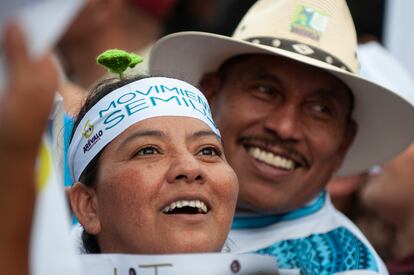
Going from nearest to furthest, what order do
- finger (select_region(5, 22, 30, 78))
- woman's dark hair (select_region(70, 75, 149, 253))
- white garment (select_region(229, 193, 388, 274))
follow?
finger (select_region(5, 22, 30, 78)) < woman's dark hair (select_region(70, 75, 149, 253)) < white garment (select_region(229, 193, 388, 274))

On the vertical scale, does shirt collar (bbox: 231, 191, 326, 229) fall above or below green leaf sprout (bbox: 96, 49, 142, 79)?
below

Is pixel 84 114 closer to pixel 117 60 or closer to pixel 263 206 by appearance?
pixel 117 60

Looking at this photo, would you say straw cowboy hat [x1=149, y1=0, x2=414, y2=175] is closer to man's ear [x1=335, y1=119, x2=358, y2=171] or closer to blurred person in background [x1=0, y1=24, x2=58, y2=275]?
man's ear [x1=335, y1=119, x2=358, y2=171]

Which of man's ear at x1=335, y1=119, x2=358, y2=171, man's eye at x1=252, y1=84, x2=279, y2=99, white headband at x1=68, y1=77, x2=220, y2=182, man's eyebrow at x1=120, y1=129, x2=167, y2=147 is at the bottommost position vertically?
man's ear at x1=335, y1=119, x2=358, y2=171

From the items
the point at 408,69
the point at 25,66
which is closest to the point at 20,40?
the point at 25,66

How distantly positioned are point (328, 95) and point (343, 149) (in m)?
0.29

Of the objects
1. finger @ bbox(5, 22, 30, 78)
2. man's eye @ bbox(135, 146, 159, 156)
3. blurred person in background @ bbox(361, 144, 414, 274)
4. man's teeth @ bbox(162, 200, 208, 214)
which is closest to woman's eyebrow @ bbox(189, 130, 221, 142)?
man's eye @ bbox(135, 146, 159, 156)

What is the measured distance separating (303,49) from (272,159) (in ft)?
1.47

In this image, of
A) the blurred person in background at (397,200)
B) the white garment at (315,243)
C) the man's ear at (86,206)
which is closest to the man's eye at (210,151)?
the man's ear at (86,206)

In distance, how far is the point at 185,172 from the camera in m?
3.53

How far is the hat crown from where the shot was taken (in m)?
4.67

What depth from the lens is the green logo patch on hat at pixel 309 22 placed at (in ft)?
15.4

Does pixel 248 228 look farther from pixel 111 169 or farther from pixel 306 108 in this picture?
pixel 111 169

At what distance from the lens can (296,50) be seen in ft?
15.1
